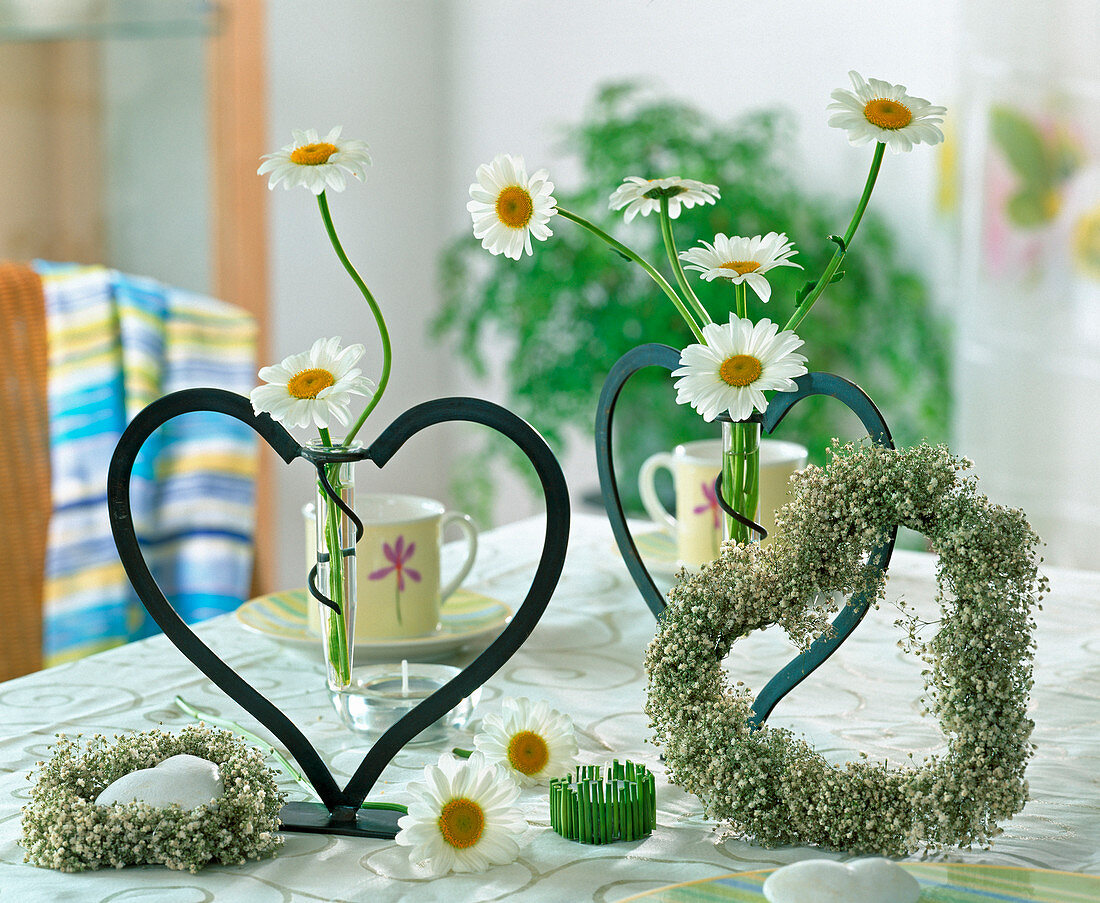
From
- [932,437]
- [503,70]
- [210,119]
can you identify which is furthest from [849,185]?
[210,119]

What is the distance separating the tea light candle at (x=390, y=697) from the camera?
2.37 feet

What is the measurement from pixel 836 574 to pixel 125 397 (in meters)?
1.19

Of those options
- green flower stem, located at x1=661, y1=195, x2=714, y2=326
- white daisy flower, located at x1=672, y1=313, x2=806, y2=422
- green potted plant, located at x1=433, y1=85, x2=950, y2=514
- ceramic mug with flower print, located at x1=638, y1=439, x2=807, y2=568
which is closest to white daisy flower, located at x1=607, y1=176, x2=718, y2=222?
green flower stem, located at x1=661, y1=195, x2=714, y2=326

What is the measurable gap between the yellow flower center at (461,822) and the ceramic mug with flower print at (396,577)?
1.01ft

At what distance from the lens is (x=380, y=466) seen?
606mm

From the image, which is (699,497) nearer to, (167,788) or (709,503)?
(709,503)

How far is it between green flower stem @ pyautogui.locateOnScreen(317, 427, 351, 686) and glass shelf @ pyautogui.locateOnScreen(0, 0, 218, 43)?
175 cm

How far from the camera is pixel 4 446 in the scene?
1.52m

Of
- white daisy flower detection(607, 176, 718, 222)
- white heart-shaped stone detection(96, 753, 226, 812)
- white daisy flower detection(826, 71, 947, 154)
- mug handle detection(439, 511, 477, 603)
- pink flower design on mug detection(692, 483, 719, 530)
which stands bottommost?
white heart-shaped stone detection(96, 753, 226, 812)

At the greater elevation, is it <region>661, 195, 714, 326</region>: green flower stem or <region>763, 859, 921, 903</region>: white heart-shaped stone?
<region>661, 195, 714, 326</region>: green flower stem

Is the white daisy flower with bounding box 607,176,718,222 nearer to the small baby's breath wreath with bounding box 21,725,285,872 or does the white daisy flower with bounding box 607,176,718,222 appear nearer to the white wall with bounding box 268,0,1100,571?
the small baby's breath wreath with bounding box 21,725,285,872

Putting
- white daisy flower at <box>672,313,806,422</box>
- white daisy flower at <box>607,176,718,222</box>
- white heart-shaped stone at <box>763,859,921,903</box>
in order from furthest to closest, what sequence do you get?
1. white daisy flower at <box>607,176,718,222</box>
2. white daisy flower at <box>672,313,806,422</box>
3. white heart-shaped stone at <box>763,859,921,903</box>

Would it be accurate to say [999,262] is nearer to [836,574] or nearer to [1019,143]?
[1019,143]

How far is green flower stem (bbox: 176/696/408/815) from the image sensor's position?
2.07ft
